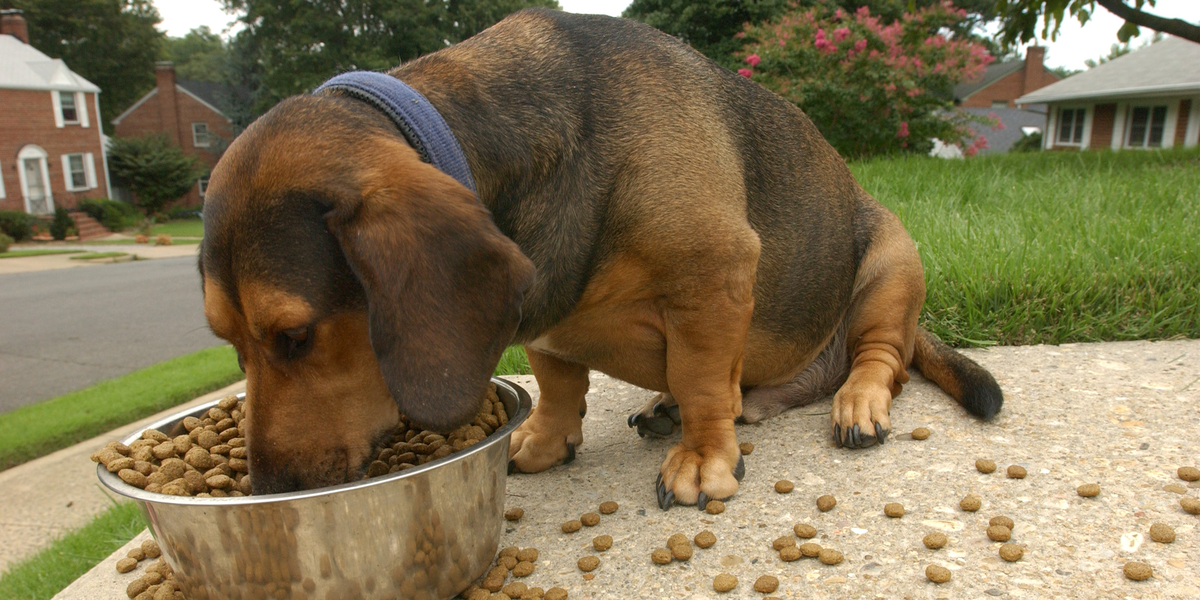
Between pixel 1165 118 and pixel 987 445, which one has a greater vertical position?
pixel 1165 118

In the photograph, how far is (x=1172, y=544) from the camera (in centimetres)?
223

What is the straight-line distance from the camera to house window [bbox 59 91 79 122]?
120 feet

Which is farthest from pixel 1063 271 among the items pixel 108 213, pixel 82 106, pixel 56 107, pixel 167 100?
pixel 167 100

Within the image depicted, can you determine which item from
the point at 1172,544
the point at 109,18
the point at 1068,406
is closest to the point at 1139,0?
the point at 1068,406

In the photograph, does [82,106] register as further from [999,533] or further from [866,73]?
[999,533]

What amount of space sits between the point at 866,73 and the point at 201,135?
45.8m

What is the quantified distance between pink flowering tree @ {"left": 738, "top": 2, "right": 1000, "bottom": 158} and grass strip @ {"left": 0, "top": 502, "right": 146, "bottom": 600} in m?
10.5

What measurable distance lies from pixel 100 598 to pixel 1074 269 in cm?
467

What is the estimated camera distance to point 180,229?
37.0 m

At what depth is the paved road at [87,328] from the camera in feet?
29.8

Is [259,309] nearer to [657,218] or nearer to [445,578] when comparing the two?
[445,578]

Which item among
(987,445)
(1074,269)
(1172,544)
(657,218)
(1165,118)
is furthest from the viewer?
(1165,118)

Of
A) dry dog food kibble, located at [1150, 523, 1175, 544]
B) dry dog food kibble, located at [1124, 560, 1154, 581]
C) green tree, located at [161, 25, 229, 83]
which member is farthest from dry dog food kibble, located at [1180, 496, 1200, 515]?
green tree, located at [161, 25, 229, 83]

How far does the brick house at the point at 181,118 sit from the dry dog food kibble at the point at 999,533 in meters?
50.2
